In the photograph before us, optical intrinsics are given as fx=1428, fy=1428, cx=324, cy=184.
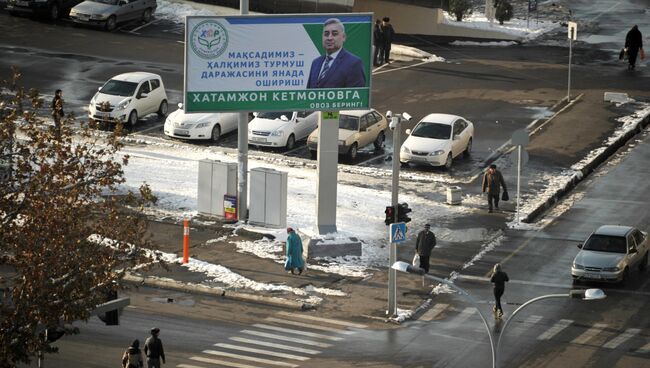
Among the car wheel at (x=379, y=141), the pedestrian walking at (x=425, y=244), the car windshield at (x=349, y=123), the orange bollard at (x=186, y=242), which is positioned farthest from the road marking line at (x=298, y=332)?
the car wheel at (x=379, y=141)

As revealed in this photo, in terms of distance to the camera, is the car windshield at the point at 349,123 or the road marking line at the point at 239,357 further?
the car windshield at the point at 349,123

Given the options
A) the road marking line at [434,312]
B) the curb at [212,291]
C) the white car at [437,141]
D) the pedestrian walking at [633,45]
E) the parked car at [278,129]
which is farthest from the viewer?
the pedestrian walking at [633,45]

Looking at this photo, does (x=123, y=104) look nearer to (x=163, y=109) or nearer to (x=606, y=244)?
(x=163, y=109)

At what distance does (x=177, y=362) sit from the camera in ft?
99.5

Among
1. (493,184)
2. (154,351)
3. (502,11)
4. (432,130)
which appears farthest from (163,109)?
(154,351)

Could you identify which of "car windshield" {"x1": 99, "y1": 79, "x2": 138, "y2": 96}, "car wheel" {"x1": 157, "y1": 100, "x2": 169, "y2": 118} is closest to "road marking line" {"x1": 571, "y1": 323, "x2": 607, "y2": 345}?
"car windshield" {"x1": 99, "y1": 79, "x2": 138, "y2": 96}

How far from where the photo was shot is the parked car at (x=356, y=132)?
159 feet

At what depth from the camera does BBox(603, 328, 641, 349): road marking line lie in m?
32.2

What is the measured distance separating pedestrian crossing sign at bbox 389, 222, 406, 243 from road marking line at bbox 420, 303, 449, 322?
6.36 ft

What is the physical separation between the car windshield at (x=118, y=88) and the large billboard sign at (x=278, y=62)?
1163cm

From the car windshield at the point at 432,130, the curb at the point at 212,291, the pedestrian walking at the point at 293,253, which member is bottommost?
the curb at the point at 212,291

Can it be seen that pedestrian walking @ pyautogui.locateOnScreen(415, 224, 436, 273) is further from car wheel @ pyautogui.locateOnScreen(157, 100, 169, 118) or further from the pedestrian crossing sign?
car wheel @ pyautogui.locateOnScreen(157, 100, 169, 118)

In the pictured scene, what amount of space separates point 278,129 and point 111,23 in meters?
17.4

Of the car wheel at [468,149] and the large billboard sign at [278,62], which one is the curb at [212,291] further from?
the car wheel at [468,149]
